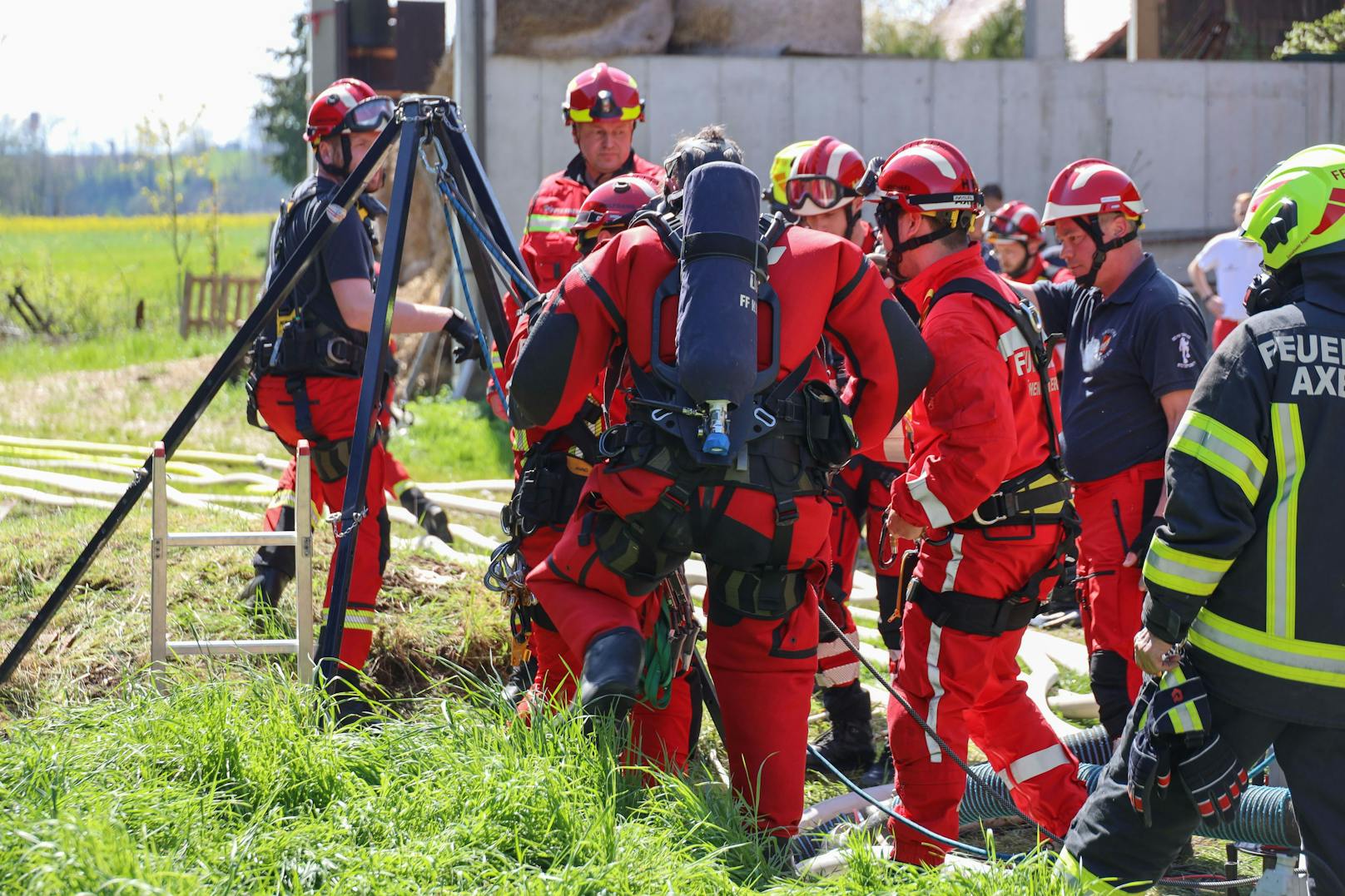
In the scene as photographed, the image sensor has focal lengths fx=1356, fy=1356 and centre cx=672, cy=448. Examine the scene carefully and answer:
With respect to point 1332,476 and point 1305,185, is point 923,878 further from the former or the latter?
point 1305,185

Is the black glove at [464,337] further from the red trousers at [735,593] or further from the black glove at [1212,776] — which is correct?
the black glove at [1212,776]

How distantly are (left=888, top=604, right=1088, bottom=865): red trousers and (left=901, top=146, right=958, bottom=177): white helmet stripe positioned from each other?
131 centimetres

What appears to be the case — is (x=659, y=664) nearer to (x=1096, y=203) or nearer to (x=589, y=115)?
(x=1096, y=203)

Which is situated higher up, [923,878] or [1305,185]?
[1305,185]

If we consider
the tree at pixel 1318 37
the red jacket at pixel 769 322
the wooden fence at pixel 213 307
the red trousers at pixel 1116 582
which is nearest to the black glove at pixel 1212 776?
the red jacket at pixel 769 322

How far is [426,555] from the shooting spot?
6.93 m

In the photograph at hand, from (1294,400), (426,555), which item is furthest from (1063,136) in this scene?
(1294,400)

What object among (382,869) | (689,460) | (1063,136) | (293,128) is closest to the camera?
(382,869)

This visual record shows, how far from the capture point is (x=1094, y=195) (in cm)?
470

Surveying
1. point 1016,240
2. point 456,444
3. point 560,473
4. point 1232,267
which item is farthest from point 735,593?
point 456,444

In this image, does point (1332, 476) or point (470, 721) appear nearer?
point (1332, 476)

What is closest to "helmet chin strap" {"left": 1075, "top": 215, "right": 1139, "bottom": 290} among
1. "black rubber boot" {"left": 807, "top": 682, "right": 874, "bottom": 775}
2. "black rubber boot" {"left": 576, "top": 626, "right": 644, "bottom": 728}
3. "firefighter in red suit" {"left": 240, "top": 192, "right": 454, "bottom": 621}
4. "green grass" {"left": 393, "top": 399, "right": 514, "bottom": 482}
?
"black rubber boot" {"left": 807, "top": 682, "right": 874, "bottom": 775}

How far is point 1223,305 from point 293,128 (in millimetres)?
24418

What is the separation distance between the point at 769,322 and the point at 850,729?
7.36 feet
